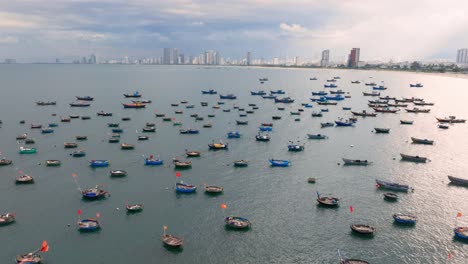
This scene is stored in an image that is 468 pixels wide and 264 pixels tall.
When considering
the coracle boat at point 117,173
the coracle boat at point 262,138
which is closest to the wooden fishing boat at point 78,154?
the coracle boat at point 117,173

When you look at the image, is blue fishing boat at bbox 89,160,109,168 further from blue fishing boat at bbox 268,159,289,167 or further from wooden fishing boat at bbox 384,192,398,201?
wooden fishing boat at bbox 384,192,398,201

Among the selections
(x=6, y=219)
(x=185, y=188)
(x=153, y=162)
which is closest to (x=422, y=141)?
(x=185, y=188)

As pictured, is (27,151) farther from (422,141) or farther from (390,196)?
(422,141)

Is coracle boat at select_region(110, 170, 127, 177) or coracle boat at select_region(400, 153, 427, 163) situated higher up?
coracle boat at select_region(400, 153, 427, 163)

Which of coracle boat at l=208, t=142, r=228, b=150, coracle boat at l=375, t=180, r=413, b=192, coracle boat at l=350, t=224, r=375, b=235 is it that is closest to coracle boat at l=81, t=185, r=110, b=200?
coracle boat at l=208, t=142, r=228, b=150

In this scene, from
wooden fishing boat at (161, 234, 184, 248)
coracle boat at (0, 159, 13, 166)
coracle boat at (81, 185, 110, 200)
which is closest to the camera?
wooden fishing boat at (161, 234, 184, 248)

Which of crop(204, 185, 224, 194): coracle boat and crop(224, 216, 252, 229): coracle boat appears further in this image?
crop(204, 185, 224, 194): coracle boat

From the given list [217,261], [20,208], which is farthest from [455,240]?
[20,208]

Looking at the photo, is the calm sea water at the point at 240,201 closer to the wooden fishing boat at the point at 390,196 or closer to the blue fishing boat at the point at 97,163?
the wooden fishing boat at the point at 390,196
